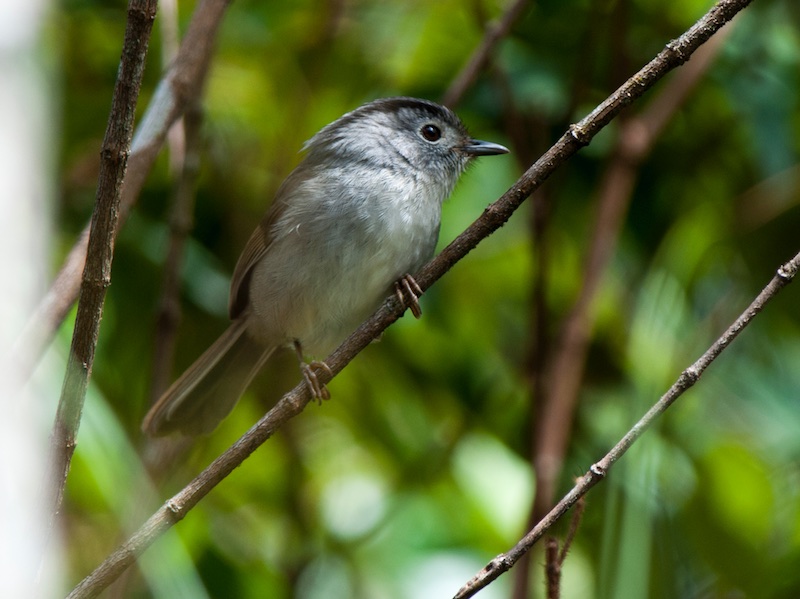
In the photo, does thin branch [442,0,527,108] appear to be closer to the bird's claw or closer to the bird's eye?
the bird's eye

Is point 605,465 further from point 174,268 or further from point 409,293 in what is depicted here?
point 174,268

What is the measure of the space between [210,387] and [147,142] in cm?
125

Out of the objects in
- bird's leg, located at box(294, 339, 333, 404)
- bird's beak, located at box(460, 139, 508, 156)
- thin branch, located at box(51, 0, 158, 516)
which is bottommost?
thin branch, located at box(51, 0, 158, 516)

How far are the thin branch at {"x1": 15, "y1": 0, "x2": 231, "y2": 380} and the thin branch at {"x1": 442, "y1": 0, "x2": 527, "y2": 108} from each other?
3.61 ft

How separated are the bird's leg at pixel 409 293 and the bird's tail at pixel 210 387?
91 centimetres

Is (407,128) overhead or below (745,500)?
overhead

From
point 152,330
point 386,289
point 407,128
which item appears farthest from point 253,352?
point 407,128

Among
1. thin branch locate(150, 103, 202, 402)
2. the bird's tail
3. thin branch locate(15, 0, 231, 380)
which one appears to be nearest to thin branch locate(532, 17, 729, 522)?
the bird's tail

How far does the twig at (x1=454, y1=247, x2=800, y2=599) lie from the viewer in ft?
6.57

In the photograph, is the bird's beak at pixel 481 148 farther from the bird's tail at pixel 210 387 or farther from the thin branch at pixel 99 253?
the thin branch at pixel 99 253

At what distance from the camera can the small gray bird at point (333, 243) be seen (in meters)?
3.67

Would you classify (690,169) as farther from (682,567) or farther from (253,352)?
(253,352)

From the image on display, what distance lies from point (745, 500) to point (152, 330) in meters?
2.60

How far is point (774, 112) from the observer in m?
3.93
